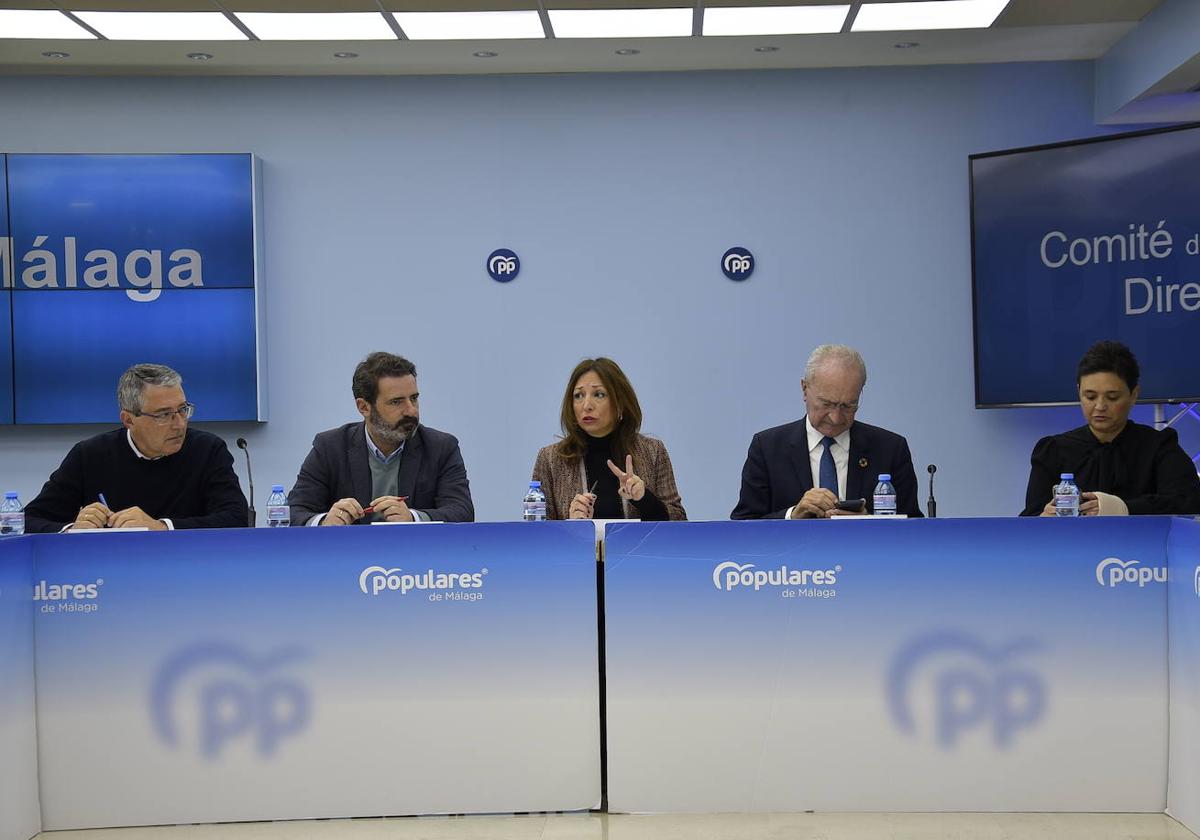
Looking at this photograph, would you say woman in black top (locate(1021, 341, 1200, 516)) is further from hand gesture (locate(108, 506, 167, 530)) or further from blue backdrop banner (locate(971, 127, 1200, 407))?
hand gesture (locate(108, 506, 167, 530))

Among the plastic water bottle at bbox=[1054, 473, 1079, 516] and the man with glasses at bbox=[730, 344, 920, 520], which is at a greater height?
the man with glasses at bbox=[730, 344, 920, 520]

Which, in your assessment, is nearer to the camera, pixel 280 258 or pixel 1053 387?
pixel 1053 387

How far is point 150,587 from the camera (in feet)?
10.8

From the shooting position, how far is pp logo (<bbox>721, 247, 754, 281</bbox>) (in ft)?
20.4

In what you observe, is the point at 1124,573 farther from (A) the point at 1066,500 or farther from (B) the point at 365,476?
(B) the point at 365,476

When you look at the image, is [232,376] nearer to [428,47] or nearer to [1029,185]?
[428,47]

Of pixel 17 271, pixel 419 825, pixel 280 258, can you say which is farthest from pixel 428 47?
pixel 419 825

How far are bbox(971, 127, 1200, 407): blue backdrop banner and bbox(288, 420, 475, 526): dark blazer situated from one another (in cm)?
284

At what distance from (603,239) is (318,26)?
1.69m

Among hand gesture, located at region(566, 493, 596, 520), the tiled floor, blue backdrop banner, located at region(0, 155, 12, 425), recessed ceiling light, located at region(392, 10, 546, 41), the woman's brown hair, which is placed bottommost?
the tiled floor

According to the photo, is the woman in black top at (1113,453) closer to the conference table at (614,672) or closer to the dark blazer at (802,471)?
the dark blazer at (802,471)

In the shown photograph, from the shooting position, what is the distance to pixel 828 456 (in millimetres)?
4199

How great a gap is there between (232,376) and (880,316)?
320 centimetres

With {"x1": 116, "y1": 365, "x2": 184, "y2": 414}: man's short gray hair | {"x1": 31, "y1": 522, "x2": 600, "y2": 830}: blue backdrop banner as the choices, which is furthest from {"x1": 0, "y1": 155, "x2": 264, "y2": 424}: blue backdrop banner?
{"x1": 31, "y1": 522, "x2": 600, "y2": 830}: blue backdrop banner
